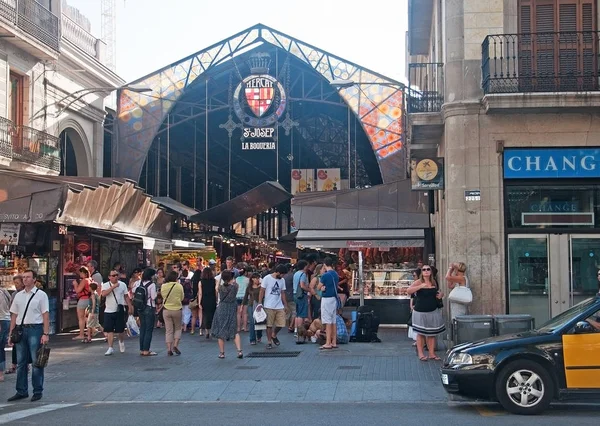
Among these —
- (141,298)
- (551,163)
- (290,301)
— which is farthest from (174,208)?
(551,163)

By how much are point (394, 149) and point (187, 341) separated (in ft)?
48.4

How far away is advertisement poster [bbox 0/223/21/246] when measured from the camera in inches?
740

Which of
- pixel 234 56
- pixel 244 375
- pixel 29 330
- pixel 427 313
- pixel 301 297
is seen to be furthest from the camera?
pixel 234 56

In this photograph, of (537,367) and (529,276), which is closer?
(537,367)

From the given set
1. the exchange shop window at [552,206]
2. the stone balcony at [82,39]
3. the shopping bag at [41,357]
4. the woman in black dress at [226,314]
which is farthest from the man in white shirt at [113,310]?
the stone balcony at [82,39]

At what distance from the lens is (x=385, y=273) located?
21906 mm

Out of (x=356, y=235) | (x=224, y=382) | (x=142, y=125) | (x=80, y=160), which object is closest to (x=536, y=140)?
(x=356, y=235)

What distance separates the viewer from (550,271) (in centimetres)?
1681

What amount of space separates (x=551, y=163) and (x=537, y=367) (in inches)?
293

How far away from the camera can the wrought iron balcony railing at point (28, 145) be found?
22062 mm

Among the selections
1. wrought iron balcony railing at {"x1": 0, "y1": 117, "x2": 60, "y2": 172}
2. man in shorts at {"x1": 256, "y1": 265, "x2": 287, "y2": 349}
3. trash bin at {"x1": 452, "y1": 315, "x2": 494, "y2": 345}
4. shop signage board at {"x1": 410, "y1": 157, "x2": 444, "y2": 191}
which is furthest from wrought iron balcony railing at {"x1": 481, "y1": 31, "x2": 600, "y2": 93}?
wrought iron balcony railing at {"x1": 0, "y1": 117, "x2": 60, "y2": 172}

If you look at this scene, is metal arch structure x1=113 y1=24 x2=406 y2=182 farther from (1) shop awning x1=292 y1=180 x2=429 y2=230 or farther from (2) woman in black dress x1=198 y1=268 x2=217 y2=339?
(2) woman in black dress x1=198 y1=268 x2=217 y2=339

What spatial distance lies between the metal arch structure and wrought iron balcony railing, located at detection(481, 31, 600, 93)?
14.7 metres

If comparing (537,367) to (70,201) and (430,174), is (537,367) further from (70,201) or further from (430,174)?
(70,201)
